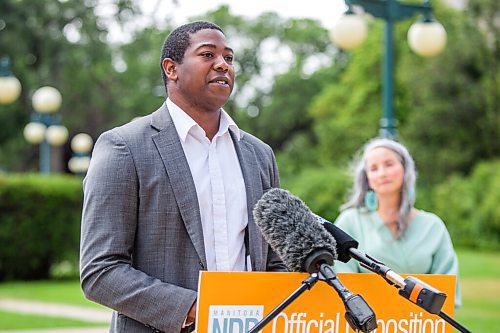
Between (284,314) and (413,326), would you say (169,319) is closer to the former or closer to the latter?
(284,314)

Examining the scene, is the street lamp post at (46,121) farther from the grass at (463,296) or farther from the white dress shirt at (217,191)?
the white dress shirt at (217,191)

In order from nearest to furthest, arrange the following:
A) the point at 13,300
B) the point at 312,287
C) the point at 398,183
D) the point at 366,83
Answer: the point at 312,287 < the point at 398,183 < the point at 13,300 < the point at 366,83

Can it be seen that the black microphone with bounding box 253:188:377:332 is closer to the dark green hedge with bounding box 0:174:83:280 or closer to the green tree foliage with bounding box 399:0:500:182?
the dark green hedge with bounding box 0:174:83:280

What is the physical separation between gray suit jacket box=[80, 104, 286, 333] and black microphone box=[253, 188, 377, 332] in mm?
362

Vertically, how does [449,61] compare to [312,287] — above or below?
above

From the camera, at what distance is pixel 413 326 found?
10.9 feet

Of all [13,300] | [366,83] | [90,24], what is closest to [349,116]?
[366,83]

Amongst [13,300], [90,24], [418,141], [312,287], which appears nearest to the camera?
[312,287]

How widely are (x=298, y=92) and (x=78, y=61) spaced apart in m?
21.3

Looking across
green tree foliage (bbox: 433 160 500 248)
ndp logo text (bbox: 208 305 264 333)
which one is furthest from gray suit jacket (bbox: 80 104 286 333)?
green tree foliage (bbox: 433 160 500 248)

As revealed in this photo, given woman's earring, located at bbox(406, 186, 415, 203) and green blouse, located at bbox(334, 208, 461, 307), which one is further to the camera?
woman's earring, located at bbox(406, 186, 415, 203)

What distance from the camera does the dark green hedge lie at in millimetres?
18875

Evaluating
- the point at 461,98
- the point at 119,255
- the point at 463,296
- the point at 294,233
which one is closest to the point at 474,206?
the point at 461,98

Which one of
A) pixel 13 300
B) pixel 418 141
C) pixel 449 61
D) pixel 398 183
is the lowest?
pixel 13 300
